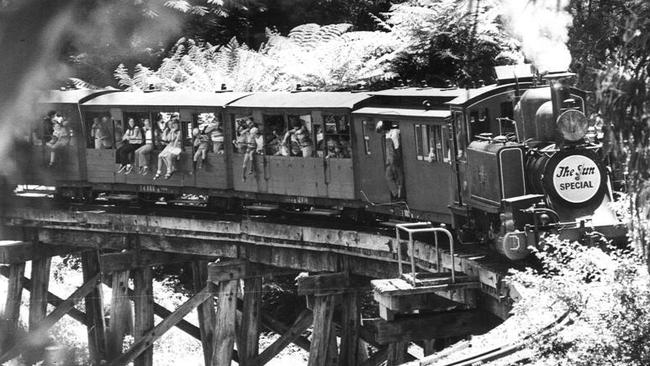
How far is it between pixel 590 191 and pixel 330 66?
1171 centimetres

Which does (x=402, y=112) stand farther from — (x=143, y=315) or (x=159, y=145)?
(x=159, y=145)

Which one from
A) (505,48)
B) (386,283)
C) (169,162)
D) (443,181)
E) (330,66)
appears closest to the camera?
(386,283)

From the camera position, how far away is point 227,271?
606 inches

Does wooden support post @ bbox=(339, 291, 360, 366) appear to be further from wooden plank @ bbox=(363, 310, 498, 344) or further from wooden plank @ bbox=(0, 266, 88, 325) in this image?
wooden plank @ bbox=(0, 266, 88, 325)

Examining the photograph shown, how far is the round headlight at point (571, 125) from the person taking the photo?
10.7 meters

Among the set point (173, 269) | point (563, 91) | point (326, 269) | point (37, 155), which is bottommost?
point (173, 269)

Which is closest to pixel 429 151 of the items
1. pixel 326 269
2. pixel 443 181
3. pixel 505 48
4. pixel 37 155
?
pixel 443 181

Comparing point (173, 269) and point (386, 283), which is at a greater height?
point (386, 283)

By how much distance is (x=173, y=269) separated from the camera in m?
25.9

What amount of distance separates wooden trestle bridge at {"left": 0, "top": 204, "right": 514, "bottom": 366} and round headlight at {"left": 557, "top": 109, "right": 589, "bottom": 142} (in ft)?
5.49

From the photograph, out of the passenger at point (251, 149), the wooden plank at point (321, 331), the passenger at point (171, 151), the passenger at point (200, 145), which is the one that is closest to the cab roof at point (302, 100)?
the passenger at point (251, 149)

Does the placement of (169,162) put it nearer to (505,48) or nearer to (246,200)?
(246,200)

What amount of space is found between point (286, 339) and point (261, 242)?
5.42 feet

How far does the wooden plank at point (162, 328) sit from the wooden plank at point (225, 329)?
2.05 feet
